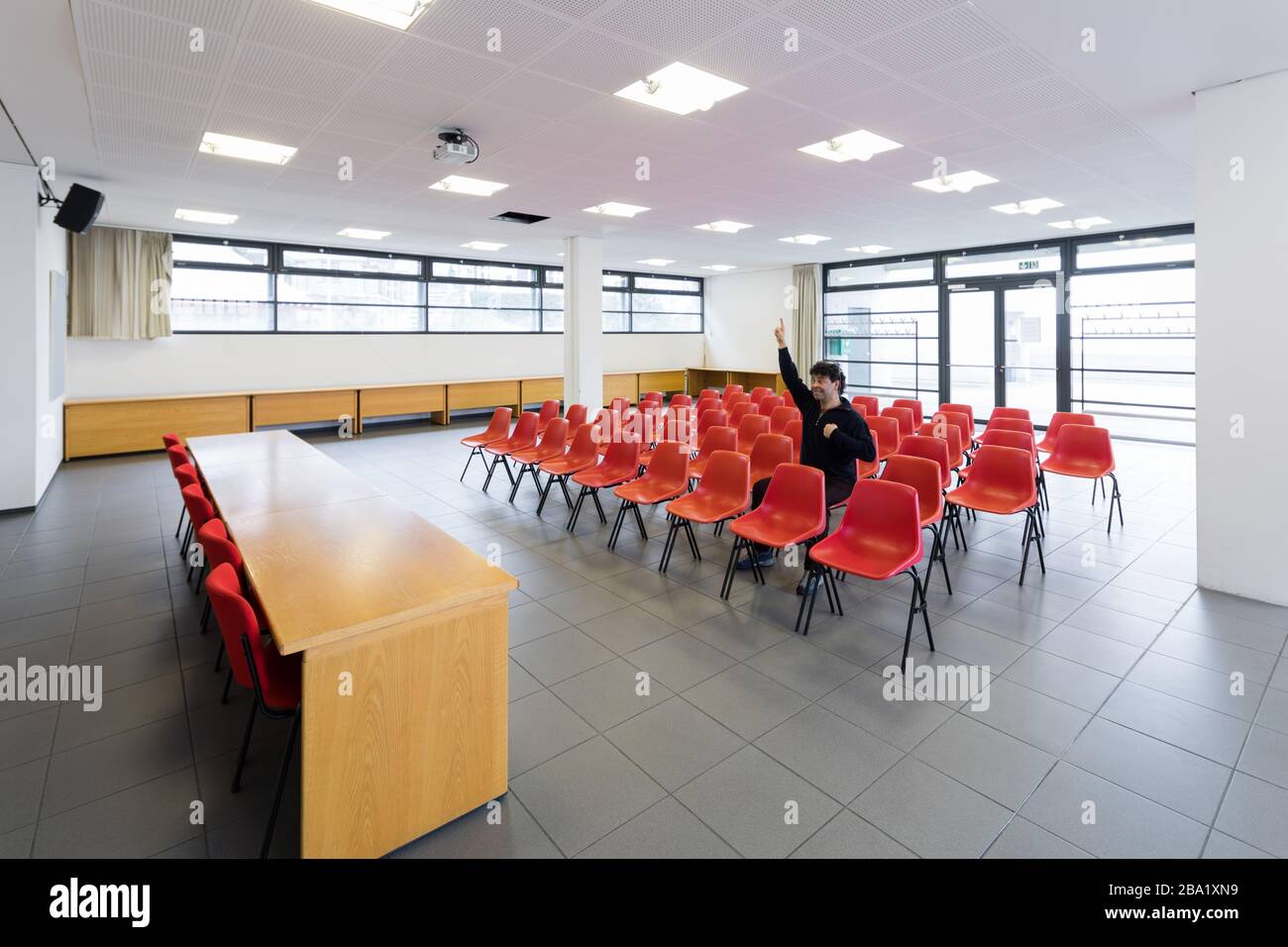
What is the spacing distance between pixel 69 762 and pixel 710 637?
2.81m

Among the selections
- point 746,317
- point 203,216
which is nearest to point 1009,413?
point 746,317

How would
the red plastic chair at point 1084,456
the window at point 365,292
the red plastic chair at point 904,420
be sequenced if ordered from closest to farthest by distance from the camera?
the red plastic chair at point 1084,456 → the red plastic chair at point 904,420 → the window at point 365,292

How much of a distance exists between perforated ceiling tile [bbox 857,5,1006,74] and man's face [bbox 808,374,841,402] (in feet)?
6.12

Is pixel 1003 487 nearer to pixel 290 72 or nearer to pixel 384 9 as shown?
pixel 384 9

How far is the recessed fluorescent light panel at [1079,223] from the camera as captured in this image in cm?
891

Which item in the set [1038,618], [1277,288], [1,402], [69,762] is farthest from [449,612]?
[1,402]

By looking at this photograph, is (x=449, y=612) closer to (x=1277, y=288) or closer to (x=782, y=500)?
(x=782, y=500)

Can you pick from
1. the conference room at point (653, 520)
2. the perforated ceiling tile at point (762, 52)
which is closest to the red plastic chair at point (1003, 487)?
the conference room at point (653, 520)

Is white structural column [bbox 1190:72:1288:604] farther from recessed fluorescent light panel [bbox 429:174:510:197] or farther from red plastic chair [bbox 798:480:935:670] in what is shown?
recessed fluorescent light panel [bbox 429:174:510:197]

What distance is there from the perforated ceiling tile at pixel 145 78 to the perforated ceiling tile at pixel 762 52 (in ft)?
10.3

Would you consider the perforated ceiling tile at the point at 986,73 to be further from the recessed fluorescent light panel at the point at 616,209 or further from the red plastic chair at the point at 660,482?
the recessed fluorescent light panel at the point at 616,209

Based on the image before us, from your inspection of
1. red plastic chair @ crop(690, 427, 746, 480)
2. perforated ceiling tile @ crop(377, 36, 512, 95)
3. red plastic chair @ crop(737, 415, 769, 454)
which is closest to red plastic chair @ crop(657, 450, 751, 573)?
red plastic chair @ crop(690, 427, 746, 480)

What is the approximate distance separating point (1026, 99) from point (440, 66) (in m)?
3.84
